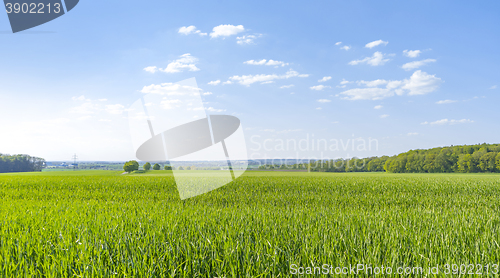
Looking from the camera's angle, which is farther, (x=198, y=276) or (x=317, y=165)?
(x=317, y=165)

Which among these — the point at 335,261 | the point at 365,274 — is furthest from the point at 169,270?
the point at 365,274

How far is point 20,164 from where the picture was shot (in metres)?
99.0

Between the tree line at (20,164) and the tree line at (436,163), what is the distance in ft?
293

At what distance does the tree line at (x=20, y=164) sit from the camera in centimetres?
9725

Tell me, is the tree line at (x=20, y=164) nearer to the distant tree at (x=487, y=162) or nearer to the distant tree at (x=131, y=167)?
the distant tree at (x=131, y=167)

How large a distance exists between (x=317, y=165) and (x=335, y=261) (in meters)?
95.3

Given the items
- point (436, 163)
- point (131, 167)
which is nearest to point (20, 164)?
point (131, 167)

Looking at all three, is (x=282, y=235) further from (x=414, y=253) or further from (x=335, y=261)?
(x=414, y=253)

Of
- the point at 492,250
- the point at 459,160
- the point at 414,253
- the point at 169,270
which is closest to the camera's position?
the point at 169,270

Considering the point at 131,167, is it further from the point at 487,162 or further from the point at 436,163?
the point at 487,162

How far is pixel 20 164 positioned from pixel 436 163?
150 meters

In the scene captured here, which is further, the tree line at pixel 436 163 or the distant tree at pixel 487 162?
the tree line at pixel 436 163

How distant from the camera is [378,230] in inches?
167

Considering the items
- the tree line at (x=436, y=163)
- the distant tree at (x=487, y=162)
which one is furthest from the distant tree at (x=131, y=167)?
the distant tree at (x=487, y=162)
